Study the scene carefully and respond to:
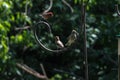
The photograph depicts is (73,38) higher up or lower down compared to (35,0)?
higher up

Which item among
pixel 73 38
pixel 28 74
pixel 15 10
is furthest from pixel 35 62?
pixel 73 38

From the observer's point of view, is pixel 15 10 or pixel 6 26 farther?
pixel 15 10

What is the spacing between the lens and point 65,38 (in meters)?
4.00

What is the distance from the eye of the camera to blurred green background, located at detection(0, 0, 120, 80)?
4023mm

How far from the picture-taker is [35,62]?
4.37m

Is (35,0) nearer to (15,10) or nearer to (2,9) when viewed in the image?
(15,10)

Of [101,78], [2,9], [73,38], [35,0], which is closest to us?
[73,38]

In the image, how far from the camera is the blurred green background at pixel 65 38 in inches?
158

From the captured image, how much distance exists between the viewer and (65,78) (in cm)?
414

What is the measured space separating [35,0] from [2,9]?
834mm

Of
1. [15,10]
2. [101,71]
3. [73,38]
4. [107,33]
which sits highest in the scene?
[73,38]

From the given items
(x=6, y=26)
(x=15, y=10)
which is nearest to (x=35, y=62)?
(x=15, y=10)

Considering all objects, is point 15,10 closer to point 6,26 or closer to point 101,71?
point 6,26

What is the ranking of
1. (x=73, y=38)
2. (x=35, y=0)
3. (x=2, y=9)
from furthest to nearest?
(x=35, y=0), (x=2, y=9), (x=73, y=38)
